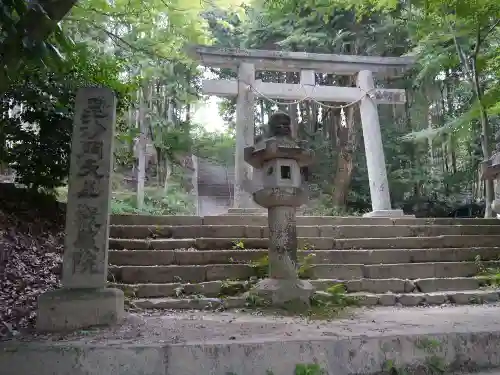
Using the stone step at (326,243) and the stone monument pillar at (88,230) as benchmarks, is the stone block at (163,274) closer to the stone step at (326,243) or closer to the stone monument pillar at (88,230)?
the stone step at (326,243)

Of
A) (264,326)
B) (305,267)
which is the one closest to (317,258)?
(305,267)

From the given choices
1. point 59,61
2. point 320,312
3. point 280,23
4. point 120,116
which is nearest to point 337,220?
point 320,312

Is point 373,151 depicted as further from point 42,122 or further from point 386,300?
point 42,122

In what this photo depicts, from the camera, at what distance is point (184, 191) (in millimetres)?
17422

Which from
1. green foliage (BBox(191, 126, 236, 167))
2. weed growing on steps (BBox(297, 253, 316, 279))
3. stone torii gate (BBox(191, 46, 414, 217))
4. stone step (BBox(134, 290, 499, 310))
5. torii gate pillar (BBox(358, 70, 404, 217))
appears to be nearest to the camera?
stone step (BBox(134, 290, 499, 310))

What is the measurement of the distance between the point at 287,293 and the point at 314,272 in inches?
43.2

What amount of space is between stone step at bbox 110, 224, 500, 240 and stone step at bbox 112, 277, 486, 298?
4.32ft

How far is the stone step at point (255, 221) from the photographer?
21.0 feet

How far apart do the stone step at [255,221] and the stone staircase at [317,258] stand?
0.02 metres

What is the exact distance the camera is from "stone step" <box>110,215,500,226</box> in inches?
253

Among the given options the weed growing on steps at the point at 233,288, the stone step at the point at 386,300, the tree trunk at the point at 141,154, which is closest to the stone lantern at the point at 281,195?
the weed growing on steps at the point at 233,288

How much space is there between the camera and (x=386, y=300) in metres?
5.08

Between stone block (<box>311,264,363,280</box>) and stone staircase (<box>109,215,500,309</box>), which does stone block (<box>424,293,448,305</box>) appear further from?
stone block (<box>311,264,363,280</box>)

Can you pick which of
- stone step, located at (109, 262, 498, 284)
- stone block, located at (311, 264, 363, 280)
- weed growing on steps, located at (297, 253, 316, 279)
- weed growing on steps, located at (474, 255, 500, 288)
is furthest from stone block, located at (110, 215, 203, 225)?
weed growing on steps, located at (474, 255, 500, 288)
